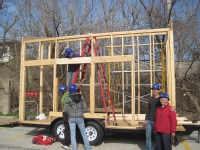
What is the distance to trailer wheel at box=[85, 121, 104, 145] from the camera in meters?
6.55

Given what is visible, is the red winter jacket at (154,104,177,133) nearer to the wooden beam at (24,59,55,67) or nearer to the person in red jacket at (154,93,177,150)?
the person in red jacket at (154,93,177,150)

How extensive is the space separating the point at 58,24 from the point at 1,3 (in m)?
7.96

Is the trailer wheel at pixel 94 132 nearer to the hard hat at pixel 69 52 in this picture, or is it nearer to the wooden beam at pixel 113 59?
the wooden beam at pixel 113 59

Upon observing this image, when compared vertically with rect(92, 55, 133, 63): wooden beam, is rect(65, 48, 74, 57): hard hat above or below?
above

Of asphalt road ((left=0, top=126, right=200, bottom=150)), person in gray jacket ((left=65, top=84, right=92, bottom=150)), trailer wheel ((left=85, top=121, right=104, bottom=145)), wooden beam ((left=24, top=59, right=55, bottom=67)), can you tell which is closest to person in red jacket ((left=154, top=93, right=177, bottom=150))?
asphalt road ((left=0, top=126, right=200, bottom=150))

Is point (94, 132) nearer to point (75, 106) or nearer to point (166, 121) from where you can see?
point (75, 106)

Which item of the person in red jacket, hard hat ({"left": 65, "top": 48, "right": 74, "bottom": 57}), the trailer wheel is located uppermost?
hard hat ({"left": 65, "top": 48, "right": 74, "bottom": 57})

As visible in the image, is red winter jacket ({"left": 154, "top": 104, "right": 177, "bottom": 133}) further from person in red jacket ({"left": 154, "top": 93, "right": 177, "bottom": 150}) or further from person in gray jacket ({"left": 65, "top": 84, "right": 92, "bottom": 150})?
person in gray jacket ({"left": 65, "top": 84, "right": 92, "bottom": 150})

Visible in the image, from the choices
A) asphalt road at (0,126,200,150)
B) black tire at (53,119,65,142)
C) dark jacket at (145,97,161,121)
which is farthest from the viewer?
black tire at (53,119,65,142)

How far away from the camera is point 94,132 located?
6645 millimetres

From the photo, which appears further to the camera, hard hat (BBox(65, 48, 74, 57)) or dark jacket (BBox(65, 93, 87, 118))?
hard hat (BBox(65, 48, 74, 57))

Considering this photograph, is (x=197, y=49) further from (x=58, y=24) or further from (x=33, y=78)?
(x=33, y=78)

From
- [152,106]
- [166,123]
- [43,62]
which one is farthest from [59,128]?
[166,123]

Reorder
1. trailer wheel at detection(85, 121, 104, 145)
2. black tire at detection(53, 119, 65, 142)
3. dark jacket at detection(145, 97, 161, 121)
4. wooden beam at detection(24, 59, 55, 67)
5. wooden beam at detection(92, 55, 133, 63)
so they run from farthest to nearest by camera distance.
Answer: wooden beam at detection(24, 59, 55, 67)
black tire at detection(53, 119, 65, 142)
wooden beam at detection(92, 55, 133, 63)
trailer wheel at detection(85, 121, 104, 145)
dark jacket at detection(145, 97, 161, 121)
